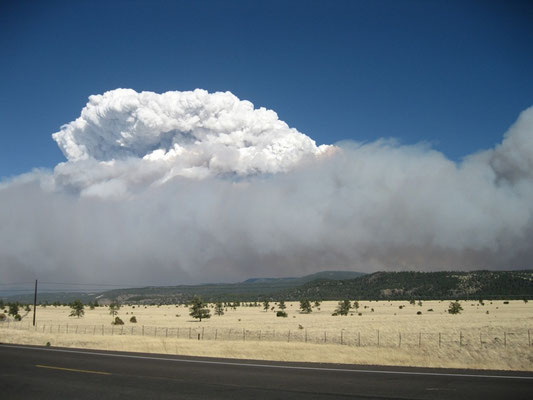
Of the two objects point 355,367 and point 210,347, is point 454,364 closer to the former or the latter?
point 355,367

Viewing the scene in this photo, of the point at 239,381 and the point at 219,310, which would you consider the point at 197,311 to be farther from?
the point at 239,381

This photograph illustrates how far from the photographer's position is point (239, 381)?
64.4 ft

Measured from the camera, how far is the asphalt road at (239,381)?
16.8 m

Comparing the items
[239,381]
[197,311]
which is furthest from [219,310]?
[239,381]

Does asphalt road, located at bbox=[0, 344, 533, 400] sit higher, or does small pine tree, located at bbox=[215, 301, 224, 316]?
asphalt road, located at bbox=[0, 344, 533, 400]

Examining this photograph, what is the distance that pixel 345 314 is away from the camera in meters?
104

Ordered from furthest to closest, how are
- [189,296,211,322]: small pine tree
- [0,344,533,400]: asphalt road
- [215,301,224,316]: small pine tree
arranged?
[215,301,224,316]: small pine tree
[189,296,211,322]: small pine tree
[0,344,533,400]: asphalt road

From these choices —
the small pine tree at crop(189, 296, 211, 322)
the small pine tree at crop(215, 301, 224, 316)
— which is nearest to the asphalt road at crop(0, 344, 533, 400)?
the small pine tree at crop(189, 296, 211, 322)

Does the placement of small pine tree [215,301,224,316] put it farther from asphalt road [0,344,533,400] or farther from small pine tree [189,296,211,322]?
asphalt road [0,344,533,400]

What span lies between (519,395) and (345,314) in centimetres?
9005

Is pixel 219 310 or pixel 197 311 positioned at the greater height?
pixel 197 311

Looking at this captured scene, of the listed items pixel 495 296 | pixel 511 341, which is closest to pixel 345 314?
pixel 511 341

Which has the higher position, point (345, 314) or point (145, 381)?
point (145, 381)

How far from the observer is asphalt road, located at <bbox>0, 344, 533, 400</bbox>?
1681cm
